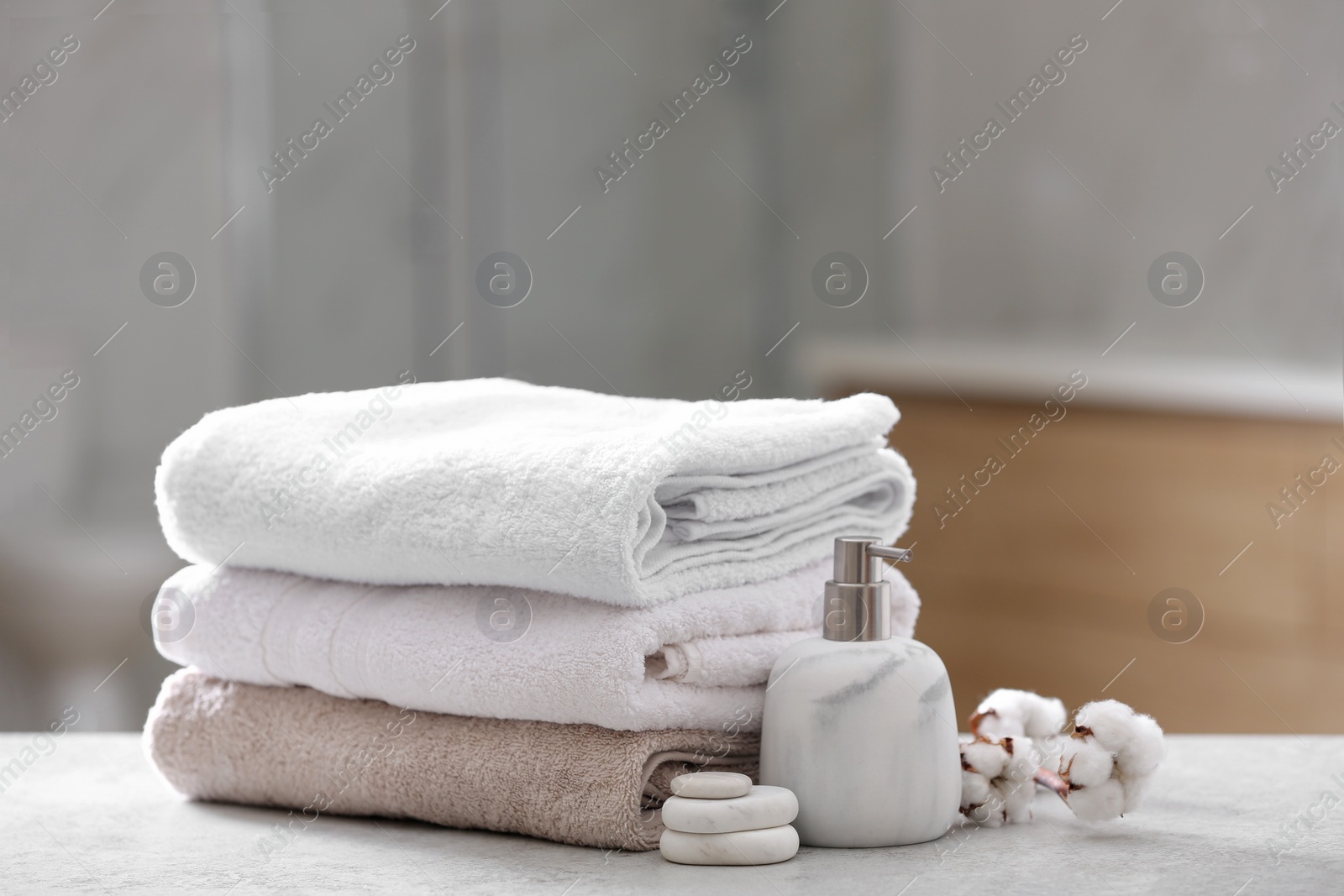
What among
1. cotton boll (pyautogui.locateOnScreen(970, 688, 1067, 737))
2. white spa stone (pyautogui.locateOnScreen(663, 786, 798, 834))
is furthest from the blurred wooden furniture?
white spa stone (pyautogui.locateOnScreen(663, 786, 798, 834))

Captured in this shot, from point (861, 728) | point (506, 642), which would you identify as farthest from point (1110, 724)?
point (506, 642)

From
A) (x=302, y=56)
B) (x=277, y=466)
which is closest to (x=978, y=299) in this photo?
(x=302, y=56)

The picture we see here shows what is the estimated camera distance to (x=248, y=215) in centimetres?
174

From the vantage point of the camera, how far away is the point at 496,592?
64 cm

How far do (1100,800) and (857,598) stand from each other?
0.52 feet

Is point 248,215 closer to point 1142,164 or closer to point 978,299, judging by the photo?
point 978,299

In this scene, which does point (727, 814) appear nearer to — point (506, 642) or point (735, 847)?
point (735, 847)

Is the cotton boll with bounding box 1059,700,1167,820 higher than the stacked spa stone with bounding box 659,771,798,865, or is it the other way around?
the cotton boll with bounding box 1059,700,1167,820

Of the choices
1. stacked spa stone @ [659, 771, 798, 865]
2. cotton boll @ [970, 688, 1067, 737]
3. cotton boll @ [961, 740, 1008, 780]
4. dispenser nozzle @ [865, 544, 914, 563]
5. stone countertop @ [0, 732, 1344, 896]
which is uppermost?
dispenser nozzle @ [865, 544, 914, 563]

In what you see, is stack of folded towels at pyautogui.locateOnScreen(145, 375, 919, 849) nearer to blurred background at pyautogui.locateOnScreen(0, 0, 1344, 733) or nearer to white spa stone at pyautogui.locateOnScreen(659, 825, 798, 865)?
white spa stone at pyautogui.locateOnScreen(659, 825, 798, 865)

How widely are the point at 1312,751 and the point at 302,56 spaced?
1495mm

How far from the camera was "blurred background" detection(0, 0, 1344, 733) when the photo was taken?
5.19ft

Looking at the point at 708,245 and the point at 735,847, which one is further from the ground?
the point at 708,245

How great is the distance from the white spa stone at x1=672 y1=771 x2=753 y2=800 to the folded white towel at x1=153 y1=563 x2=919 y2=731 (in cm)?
4
